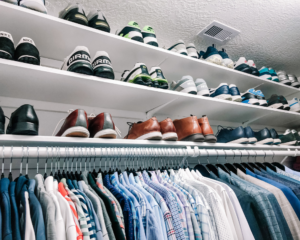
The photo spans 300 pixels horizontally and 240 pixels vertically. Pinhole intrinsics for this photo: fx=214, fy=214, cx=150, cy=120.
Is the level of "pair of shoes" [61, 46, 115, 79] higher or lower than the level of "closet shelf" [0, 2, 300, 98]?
lower

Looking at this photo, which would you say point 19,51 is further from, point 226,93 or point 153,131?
point 226,93

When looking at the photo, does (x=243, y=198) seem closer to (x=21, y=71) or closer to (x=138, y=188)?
(x=138, y=188)

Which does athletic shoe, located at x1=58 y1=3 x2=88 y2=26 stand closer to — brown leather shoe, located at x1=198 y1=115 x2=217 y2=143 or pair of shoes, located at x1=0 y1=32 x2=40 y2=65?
pair of shoes, located at x1=0 y1=32 x2=40 y2=65

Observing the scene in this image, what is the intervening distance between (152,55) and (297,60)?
2043 mm

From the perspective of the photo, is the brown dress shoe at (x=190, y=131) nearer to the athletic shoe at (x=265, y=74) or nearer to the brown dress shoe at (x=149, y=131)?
the brown dress shoe at (x=149, y=131)

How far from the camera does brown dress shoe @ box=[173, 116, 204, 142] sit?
138 centimetres

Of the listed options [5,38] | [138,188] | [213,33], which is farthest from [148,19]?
[138,188]

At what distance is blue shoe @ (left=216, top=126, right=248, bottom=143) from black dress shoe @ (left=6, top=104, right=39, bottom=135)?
1.37m

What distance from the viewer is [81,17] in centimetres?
123

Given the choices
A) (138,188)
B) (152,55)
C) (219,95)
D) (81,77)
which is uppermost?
(152,55)

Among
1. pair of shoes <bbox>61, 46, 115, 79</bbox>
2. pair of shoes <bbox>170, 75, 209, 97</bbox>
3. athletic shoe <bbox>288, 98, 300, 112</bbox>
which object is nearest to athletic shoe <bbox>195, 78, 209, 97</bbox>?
pair of shoes <bbox>170, 75, 209, 97</bbox>

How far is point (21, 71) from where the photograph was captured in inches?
39.3

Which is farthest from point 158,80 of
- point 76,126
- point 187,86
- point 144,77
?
point 76,126

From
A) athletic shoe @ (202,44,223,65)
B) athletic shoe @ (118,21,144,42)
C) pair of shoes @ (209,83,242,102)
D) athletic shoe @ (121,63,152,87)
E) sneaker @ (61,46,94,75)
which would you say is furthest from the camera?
athletic shoe @ (202,44,223,65)
